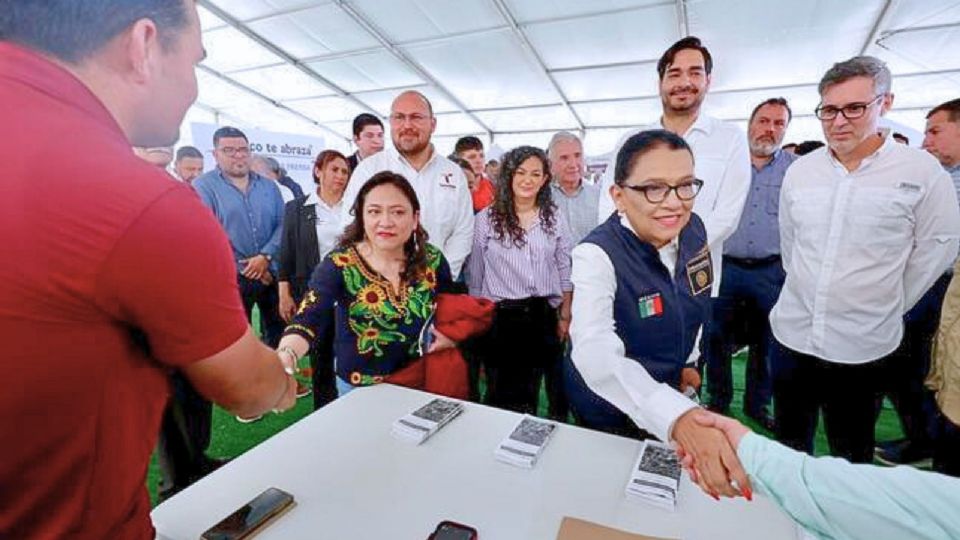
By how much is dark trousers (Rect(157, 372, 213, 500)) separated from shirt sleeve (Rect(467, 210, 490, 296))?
4.77 feet

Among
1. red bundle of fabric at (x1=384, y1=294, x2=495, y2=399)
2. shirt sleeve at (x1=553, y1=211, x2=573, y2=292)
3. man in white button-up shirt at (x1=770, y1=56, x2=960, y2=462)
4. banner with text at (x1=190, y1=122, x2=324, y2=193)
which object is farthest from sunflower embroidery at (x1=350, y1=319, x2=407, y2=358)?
banner with text at (x1=190, y1=122, x2=324, y2=193)

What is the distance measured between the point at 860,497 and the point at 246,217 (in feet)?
11.7

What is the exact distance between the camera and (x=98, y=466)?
586mm

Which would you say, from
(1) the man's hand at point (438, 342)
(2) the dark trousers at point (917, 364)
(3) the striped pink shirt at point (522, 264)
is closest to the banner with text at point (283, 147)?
(3) the striped pink shirt at point (522, 264)

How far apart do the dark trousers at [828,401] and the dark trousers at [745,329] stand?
998mm

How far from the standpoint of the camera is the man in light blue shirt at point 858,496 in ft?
2.11

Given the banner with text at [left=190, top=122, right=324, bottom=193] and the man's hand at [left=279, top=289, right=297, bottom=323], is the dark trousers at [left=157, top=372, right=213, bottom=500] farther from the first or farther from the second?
the banner with text at [left=190, top=122, right=324, bottom=193]

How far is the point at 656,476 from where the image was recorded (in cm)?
98

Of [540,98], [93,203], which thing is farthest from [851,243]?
[540,98]

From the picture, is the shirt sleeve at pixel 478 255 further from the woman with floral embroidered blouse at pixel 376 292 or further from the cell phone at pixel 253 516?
the cell phone at pixel 253 516

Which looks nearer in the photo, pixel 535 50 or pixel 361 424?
pixel 361 424

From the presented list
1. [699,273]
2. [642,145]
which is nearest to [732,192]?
[699,273]

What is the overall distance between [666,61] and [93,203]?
2347 mm

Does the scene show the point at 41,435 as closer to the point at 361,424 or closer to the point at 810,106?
the point at 361,424
